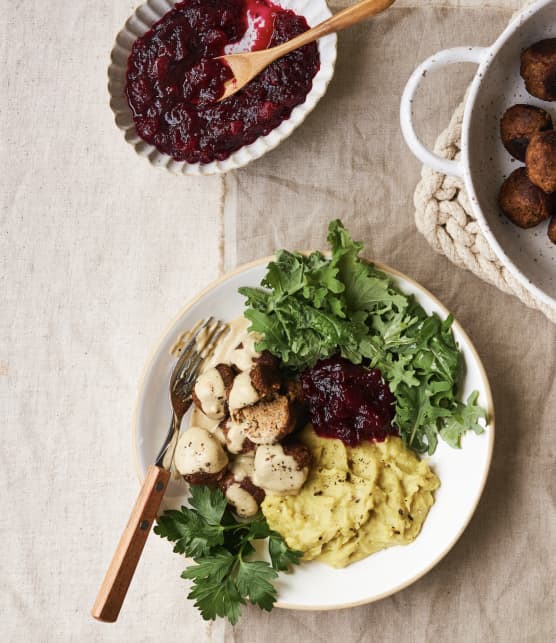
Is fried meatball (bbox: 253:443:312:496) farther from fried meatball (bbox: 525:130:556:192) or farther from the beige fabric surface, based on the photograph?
fried meatball (bbox: 525:130:556:192)

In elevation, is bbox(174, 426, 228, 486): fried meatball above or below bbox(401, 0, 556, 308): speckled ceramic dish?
below

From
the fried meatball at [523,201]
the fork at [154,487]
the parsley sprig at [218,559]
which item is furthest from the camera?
the parsley sprig at [218,559]

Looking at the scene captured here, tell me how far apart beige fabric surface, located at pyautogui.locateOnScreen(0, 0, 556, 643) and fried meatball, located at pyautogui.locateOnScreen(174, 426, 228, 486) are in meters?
0.37

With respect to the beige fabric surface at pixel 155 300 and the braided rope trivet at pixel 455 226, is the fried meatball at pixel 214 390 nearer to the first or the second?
the beige fabric surface at pixel 155 300

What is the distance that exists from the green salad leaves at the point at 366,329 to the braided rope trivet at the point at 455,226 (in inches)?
9.8

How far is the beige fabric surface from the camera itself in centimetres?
251

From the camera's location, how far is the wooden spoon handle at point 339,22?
90.9 inches

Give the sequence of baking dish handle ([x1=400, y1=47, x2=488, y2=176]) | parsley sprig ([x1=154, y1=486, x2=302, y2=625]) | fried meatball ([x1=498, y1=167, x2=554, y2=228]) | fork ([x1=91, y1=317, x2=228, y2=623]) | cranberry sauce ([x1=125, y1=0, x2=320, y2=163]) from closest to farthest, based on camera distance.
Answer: baking dish handle ([x1=400, y1=47, x2=488, y2=176])
fried meatball ([x1=498, y1=167, x2=554, y2=228])
fork ([x1=91, y1=317, x2=228, y2=623])
parsley sprig ([x1=154, y1=486, x2=302, y2=625])
cranberry sauce ([x1=125, y1=0, x2=320, y2=163])

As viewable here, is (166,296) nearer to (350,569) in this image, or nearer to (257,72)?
(257,72)

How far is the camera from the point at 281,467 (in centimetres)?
228

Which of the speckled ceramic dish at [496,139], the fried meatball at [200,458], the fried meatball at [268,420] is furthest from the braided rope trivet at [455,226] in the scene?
the fried meatball at [200,458]

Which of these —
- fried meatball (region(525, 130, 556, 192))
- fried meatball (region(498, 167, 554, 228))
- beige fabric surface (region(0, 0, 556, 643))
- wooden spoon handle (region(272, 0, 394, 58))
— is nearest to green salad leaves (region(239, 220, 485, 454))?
beige fabric surface (region(0, 0, 556, 643))

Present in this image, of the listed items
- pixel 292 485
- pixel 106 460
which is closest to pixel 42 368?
pixel 106 460

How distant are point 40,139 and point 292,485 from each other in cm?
160
